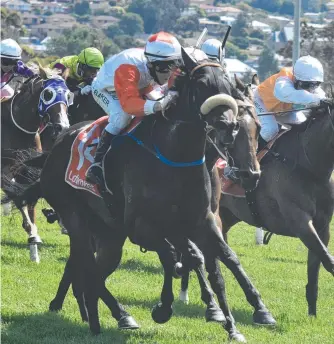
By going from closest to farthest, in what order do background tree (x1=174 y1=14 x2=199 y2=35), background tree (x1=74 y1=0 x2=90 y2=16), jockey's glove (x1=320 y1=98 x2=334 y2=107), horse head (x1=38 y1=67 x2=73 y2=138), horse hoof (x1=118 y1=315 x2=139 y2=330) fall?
horse hoof (x1=118 y1=315 x2=139 y2=330)
jockey's glove (x1=320 y1=98 x2=334 y2=107)
horse head (x1=38 y1=67 x2=73 y2=138)
background tree (x1=174 y1=14 x2=199 y2=35)
background tree (x1=74 y1=0 x2=90 y2=16)

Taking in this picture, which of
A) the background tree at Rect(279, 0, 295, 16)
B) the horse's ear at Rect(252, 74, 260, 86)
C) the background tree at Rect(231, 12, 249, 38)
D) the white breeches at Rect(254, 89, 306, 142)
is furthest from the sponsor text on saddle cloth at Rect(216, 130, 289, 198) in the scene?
the background tree at Rect(279, 0, 295, 16)

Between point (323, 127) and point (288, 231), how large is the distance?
1070mm

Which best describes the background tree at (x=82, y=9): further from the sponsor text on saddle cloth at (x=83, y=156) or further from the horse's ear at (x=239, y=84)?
the horse's ear at (x=239, y=84)

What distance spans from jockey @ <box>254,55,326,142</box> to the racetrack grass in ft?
5.58

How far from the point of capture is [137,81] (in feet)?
24.1

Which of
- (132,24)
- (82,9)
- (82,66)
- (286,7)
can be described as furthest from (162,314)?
(286,7)

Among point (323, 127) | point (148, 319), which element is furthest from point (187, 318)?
point (323, 127)

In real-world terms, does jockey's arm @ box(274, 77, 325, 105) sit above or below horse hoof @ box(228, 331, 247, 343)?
above

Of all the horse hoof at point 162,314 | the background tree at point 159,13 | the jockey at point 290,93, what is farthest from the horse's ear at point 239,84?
the background tree at point 159,13

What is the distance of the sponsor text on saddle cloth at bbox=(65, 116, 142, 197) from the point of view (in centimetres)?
792

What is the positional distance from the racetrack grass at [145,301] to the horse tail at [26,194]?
17.4 inches

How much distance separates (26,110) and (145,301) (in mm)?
3067

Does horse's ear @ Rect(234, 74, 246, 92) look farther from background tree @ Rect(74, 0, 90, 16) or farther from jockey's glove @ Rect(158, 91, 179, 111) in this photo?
background tree @ Rect(74, 0, 90, 16)

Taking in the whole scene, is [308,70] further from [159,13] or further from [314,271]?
[159,13]
